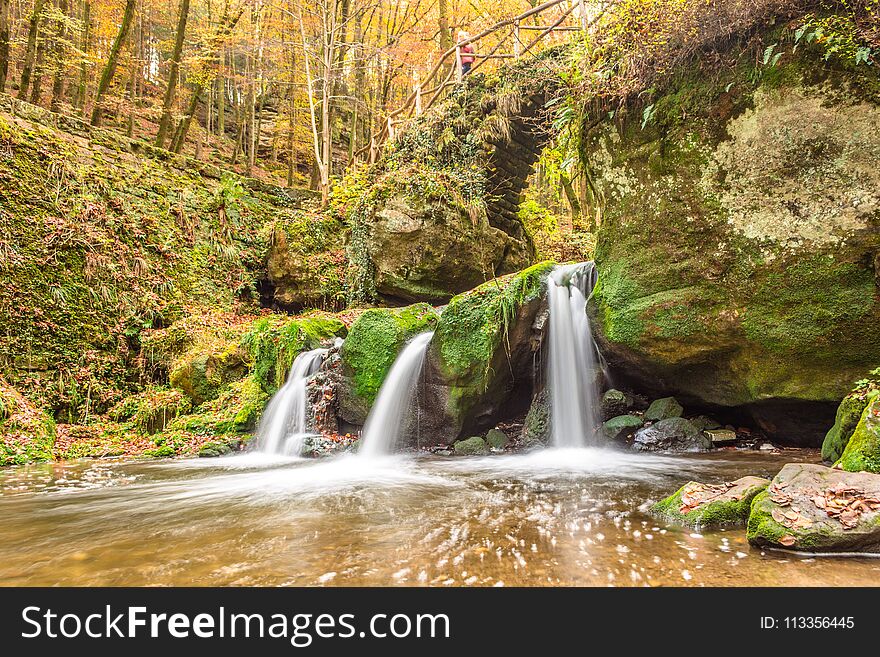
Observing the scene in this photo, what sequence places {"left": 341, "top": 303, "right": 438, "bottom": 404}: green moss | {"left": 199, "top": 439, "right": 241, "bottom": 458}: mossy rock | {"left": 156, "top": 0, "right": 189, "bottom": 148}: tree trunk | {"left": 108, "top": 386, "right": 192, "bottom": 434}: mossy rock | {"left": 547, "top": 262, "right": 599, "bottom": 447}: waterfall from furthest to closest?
1. {"left": 156, "top": 0, "right": 189, "bottom": 148}: tree trunk
2. {"left": 108, "top": 386, "right": 192, "bottom": 434}: mossy rock
3. {"left": 341, "top": 303, "right": 438, "bottom": 404}: green moss
4. {"left": 199, "top": 439, "right": 241, "bottom": 458}: mossy rock
5. {"left": 547, "top": 262, "right": 599, "bottom": 447}: waterfall

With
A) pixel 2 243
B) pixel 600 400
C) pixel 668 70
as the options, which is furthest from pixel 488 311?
pixel 2 243

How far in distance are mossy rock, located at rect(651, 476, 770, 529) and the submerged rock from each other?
1.92 meters

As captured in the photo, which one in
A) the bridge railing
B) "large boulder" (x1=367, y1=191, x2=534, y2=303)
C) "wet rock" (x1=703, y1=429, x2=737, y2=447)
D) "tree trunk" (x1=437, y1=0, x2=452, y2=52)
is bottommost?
"wet rock" (x1=703, y1=429, x2=737, y2=447)

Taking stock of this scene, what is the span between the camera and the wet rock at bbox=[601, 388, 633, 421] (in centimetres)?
768

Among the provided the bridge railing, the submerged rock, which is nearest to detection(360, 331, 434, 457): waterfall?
the submerged rock

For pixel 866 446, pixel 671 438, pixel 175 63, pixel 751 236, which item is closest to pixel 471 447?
pixel 671 438

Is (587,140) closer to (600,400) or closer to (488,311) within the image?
(488,311)

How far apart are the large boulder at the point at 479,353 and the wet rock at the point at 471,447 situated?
26 centimetres

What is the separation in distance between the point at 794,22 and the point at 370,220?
9.05 meters

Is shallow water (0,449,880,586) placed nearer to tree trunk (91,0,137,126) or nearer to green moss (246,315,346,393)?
green moss (246,315,346,393)

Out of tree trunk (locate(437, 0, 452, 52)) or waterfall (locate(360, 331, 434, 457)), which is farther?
tree trunk (locate(437, 0, 452, 52))

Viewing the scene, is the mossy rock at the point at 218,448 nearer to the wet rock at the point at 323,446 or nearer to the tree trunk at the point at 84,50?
the wet rock at the point at 323,446

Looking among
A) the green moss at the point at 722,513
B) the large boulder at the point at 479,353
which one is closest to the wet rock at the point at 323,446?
the large boulder at the point at 479,353

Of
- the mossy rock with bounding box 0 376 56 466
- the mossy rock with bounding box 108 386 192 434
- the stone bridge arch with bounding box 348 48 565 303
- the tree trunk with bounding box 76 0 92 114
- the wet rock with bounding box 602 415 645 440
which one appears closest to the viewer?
the mossy rock with bounding box 0 376 56 466
